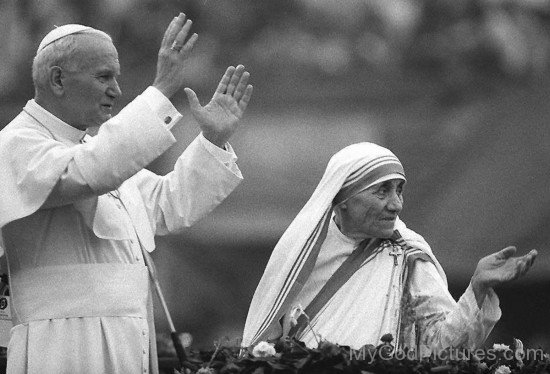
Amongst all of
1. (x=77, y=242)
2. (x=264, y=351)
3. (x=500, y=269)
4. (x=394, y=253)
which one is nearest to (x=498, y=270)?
(x=500, y=269)

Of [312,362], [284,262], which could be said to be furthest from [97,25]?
[312,362]

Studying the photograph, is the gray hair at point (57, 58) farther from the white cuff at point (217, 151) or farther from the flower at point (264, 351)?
the flower at point (264, 351)

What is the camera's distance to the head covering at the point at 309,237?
7.27 metres

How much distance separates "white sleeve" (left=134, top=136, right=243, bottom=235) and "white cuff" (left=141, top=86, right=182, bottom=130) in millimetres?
370

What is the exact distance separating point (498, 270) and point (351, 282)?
3.44ft

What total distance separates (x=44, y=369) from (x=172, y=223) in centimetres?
86

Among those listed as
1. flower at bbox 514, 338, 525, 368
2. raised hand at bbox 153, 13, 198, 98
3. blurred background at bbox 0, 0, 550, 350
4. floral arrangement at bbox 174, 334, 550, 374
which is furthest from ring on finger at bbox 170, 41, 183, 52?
blurred background at bbox 0, 0, 550, 350

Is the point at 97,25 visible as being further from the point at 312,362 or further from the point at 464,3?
the point at 312,362

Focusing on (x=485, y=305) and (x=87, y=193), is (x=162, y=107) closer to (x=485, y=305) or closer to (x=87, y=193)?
(x=87, y=193)

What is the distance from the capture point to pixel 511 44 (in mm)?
10320

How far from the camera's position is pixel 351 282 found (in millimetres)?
7367

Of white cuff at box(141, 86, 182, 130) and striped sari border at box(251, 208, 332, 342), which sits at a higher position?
white cuff at box(141, 86, 182, 130)

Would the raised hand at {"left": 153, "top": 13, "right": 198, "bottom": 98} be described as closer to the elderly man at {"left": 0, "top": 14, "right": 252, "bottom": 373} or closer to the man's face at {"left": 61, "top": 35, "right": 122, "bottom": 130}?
the elderly man at {"left": 0, "top": 14, "right": 252, "bottom": 373}

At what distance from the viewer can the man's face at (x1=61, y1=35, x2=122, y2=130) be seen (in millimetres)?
5809
